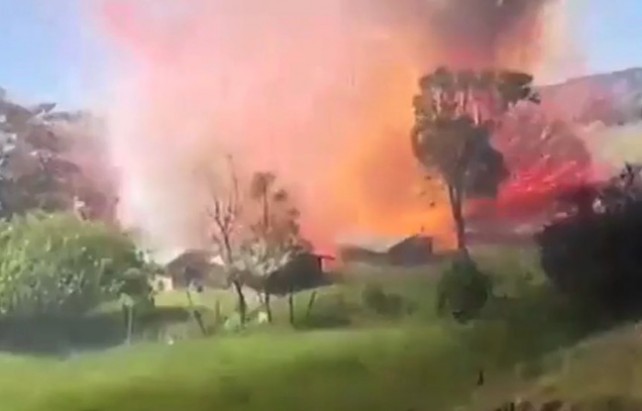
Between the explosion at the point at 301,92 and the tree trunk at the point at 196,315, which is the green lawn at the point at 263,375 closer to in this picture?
the tree trunk at the point at 196,315

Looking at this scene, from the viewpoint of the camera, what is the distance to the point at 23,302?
4.15 feet

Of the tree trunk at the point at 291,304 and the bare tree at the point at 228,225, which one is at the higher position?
the bare tree at the point at 228,225

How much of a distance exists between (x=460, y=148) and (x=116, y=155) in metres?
0.41

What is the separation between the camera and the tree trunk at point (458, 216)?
1.31 meters

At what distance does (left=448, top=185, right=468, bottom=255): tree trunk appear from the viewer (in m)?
1.31

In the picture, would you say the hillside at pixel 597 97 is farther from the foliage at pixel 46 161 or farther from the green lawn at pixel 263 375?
the foliage at pixel 46 161

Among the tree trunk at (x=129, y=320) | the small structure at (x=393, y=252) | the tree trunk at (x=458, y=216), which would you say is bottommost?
the tree trunk at (x=129, y=320)

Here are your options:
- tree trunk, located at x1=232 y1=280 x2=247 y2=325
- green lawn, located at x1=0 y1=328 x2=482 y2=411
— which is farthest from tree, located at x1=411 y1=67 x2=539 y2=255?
tree trunk, located at x1=232 y1=280 x2=247 y2=325

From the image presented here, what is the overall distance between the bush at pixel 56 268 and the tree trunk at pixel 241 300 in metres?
0.10

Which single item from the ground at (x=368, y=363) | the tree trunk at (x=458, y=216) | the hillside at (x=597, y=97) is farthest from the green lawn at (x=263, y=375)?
the hillside at (x=597, y=97)

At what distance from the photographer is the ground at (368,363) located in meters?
1.24

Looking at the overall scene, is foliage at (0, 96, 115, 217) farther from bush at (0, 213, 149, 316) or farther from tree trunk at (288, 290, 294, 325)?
tree trunk at (288, 290, 294, 325)

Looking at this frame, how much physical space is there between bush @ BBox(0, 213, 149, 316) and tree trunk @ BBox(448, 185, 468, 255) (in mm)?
372

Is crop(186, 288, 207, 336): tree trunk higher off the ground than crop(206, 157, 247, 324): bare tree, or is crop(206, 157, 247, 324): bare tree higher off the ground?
crop(206, 157, 247, 324): bare tree
